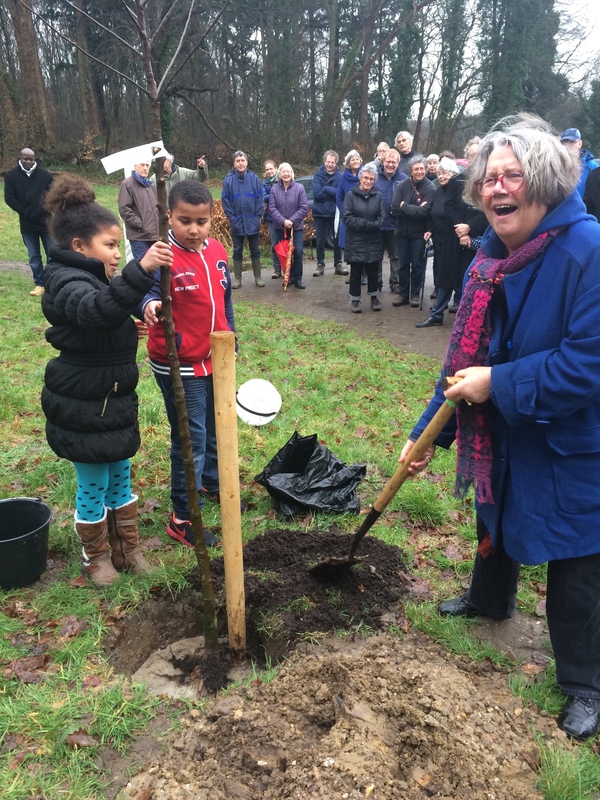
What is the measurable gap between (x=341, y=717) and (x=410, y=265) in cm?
812

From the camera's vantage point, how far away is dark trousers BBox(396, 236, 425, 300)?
885cm

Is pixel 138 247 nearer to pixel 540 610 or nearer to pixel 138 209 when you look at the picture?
pixel 138 209

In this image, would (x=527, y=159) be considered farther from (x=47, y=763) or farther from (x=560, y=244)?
(x=47, y=763)

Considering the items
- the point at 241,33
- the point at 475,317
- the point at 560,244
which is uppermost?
the point at 241,33

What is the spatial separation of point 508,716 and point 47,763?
1.75 meters

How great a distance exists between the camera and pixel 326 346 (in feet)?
24.6

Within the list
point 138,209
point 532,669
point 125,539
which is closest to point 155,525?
point 125,539

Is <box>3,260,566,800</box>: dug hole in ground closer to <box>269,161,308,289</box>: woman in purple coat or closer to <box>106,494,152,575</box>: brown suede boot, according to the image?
<box>106,494,152,575</box>: brown suede boot

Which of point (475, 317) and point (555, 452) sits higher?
point (475, 317)

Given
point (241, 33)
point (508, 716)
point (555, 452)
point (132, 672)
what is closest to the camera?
point (555, 452)

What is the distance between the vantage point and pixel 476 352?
2.28 meters

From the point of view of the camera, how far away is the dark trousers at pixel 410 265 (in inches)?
348

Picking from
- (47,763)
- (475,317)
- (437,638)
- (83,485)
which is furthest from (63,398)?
(437,638)

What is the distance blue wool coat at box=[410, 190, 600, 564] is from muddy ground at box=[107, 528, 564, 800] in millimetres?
664
